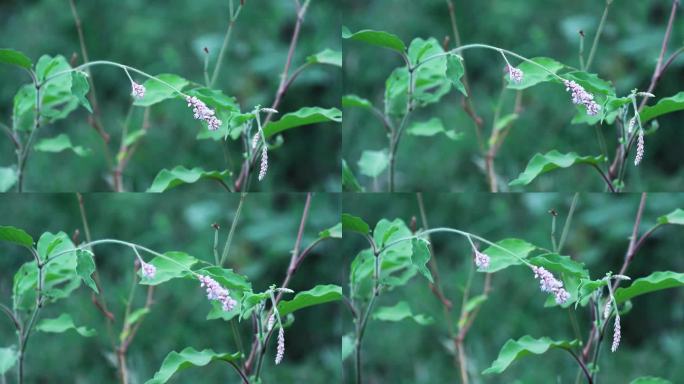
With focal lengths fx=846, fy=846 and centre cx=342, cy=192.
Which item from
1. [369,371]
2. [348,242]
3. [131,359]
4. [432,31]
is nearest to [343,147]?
[348,242]

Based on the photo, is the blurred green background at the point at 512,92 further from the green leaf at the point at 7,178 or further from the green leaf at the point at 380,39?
the green leaf at the point at 7,178

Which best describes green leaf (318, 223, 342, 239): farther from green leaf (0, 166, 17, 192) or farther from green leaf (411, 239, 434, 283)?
green leaf (0, 166, 17, 192)

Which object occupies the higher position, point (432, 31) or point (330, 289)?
point (432, 31)

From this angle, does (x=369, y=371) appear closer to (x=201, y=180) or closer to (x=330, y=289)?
(x=330, y=289)

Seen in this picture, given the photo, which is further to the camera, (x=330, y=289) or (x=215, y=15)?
(x=215, y=15)

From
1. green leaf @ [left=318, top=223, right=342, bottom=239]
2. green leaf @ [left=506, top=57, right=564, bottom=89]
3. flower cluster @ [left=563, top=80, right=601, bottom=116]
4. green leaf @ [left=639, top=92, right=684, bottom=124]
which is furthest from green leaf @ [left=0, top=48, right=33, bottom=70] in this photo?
green leaf @ [left=639, top=92, right=684, bottom=124]

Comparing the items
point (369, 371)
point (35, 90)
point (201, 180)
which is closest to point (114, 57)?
point (35, 90)

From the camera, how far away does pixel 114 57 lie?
6.50 feet

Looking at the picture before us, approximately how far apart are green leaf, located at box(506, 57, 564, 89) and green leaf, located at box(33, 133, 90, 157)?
3.28 ft

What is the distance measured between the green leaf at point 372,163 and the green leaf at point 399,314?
311mm

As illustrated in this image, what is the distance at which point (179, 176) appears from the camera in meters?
1.90

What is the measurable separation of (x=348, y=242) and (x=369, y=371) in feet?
1.03

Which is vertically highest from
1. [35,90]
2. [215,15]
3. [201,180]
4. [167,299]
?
[215,15]

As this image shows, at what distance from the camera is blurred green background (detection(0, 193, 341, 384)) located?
77.0 inches
